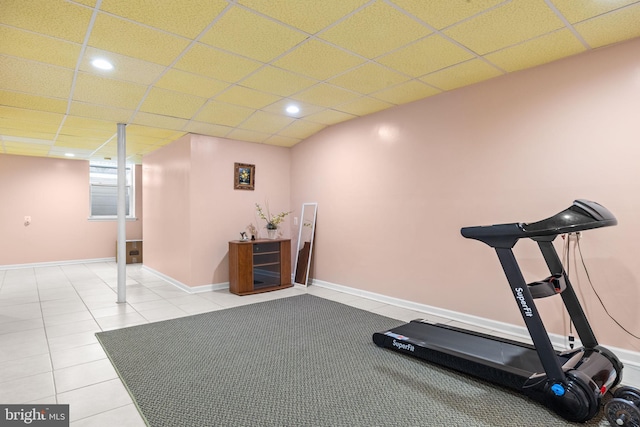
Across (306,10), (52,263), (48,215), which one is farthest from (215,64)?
(52,263)

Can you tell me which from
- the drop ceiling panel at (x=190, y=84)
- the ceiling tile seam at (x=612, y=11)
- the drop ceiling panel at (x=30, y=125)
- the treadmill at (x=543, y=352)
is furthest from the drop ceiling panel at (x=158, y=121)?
the ceiling tile seam at (x=612, y=11)

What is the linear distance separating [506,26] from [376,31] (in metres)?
A: 1.05

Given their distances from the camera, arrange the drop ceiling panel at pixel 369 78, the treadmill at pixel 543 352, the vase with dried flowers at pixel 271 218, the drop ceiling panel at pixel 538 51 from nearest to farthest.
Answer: the treadmill at pixel 543 352 → the drop ceiling panel at pixel 538 51 → the drop ceiling panel at pixel 369 78 → the vase with dried flowers at pixel 271 218

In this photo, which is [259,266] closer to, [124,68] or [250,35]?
[124,68]

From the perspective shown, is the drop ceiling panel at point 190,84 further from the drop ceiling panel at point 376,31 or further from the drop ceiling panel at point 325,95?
the drop ceiling panel at point 376,31

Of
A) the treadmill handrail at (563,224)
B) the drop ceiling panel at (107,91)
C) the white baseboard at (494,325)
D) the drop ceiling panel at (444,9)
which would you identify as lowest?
the white baseboard at (494,325)

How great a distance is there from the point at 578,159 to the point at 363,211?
2.79 m

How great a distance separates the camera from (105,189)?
938cm

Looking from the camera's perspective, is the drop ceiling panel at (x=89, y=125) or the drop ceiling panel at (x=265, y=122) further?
the drop ceiling panel at (x=265, y=122)

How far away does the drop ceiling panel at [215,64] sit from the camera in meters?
3.18

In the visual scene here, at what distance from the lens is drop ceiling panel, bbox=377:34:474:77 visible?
3.08 meters

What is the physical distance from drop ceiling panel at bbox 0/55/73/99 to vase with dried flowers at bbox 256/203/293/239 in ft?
11.1

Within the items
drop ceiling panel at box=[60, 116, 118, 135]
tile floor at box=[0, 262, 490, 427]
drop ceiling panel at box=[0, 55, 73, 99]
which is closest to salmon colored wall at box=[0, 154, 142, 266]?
tile floor at box=[0, 262, 490, 427]

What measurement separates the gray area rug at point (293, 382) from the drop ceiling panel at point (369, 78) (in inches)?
112
